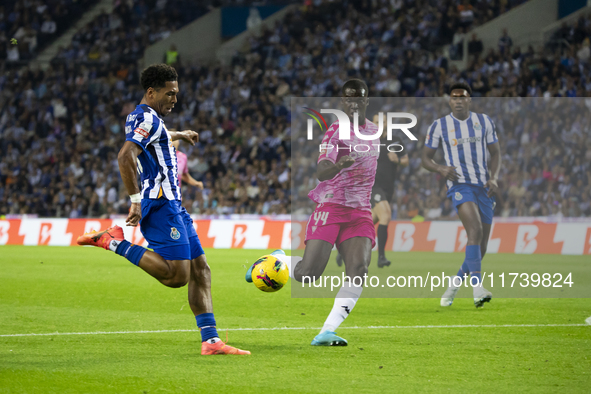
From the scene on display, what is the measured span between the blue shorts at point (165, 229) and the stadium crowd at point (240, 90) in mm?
12204

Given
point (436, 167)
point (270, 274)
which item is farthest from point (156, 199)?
point (436, 167)

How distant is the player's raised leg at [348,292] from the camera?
21.0ft

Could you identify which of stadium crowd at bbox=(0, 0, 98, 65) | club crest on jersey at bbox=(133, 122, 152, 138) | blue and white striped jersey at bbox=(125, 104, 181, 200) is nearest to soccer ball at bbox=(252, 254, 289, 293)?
blue and white striped jersey at bbox=(125, 104, 181, 200)

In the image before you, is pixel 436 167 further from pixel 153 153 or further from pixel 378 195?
pixel 378 195

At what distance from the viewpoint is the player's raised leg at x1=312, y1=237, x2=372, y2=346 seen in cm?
640

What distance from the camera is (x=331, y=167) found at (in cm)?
688

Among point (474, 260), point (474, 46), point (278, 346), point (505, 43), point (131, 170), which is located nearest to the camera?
point (131, 170)

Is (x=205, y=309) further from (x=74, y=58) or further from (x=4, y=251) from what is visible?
(x=74, y=58)

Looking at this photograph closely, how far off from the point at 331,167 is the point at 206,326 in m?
1.79

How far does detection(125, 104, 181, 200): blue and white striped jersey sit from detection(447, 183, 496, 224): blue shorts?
432cm

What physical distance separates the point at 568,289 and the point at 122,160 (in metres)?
7.93

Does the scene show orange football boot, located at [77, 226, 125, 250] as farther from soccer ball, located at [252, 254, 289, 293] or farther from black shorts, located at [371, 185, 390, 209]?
black shorts, located at [371, 185, 390, 209]

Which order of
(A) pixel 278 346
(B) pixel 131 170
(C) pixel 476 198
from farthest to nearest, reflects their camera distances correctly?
(C) pixel 476 198 → (A) pixel 278 346 → (B) pixel 131 170

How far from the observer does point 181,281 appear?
19.2 feet
